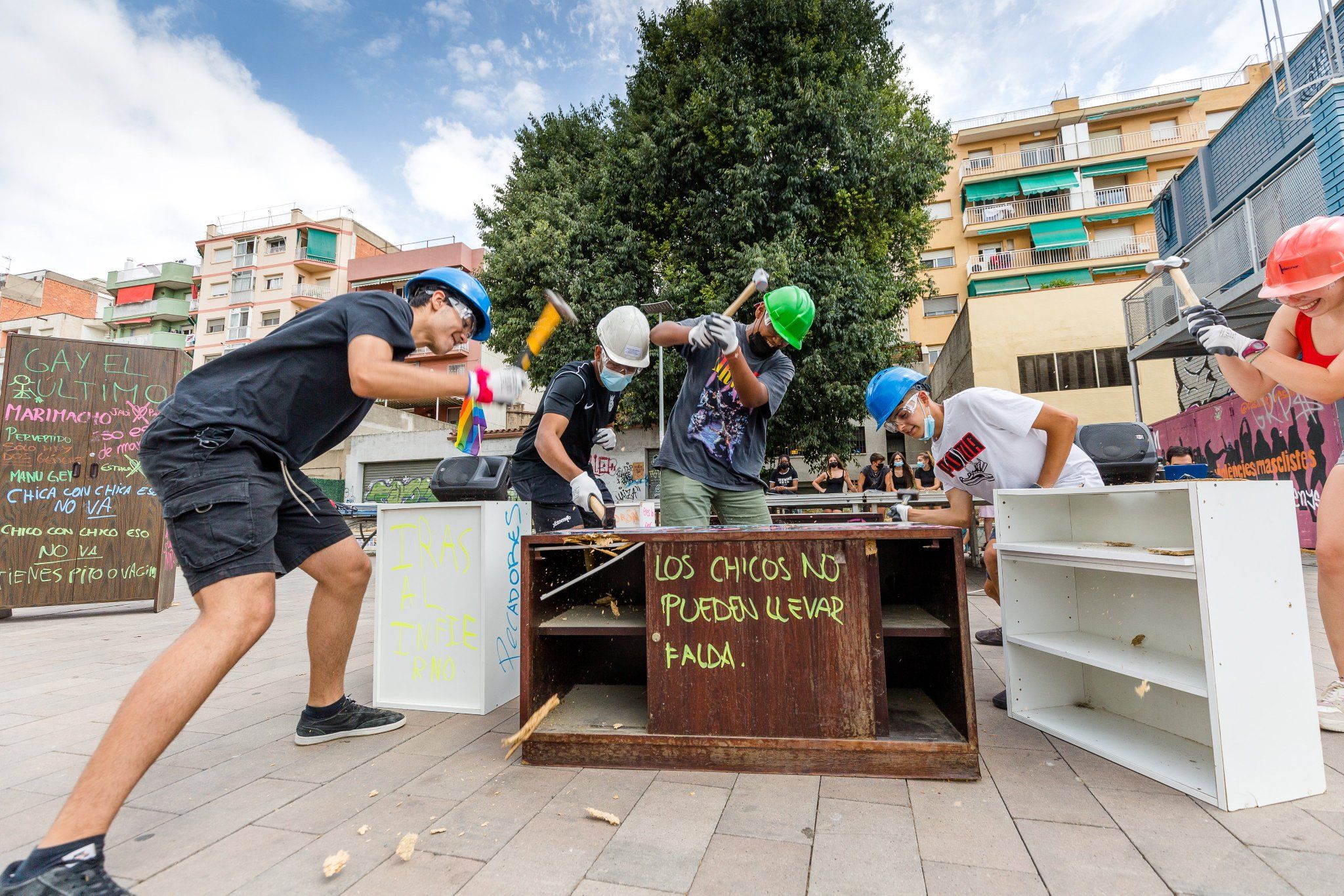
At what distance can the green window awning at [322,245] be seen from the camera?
1292 inches

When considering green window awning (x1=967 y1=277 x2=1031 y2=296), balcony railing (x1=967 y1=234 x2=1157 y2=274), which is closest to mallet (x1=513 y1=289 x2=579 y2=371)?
green window awning (x1=967 y1=277 x2=1031 y2=296)

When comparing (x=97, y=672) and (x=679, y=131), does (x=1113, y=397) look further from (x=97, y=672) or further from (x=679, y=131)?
(x=97, y=672)

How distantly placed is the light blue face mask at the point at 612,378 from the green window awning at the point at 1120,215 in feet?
103

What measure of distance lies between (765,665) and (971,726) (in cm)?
67

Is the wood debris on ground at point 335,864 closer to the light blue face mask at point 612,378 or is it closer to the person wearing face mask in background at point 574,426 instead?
the person wearing face mask in background at point 574,426

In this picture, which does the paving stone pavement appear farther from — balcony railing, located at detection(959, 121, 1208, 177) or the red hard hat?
balcony railing, located at detection(959, 121, 1208, 177)

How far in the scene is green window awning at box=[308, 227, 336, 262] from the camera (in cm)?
3281

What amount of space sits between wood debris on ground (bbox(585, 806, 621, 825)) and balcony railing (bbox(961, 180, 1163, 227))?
31288mm

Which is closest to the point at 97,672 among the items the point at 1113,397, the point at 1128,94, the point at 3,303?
the point at 1113,397

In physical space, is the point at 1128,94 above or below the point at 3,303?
above

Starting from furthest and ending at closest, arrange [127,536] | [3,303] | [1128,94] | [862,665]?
1. [3,303]
2. [1128,94]
3. [127,536]
4. [862,665]

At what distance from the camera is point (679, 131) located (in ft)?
38.7

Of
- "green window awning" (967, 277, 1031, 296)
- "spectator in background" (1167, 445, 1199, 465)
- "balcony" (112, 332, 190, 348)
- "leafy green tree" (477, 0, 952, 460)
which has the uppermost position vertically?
"balcony" (112, 332, 190, 348)

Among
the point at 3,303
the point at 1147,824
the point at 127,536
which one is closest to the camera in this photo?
the point at 1147,824
